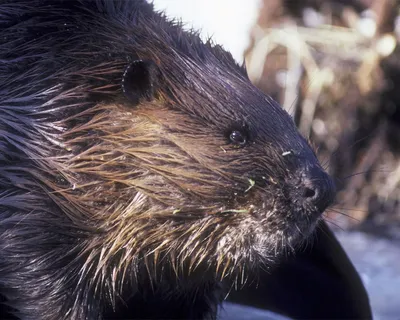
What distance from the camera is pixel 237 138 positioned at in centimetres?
231

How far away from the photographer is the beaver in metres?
2.24

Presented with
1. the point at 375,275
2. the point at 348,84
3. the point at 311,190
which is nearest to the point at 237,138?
the point at 311,190

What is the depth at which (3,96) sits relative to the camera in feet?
7.80

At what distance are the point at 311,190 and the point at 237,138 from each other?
250 millimetres

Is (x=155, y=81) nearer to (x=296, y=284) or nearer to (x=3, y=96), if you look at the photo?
(x=3, y=96)

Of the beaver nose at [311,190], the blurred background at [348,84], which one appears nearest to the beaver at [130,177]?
the beaver nose at [311,190]

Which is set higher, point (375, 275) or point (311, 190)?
point (311, 190)

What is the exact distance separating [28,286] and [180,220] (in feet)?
1.49

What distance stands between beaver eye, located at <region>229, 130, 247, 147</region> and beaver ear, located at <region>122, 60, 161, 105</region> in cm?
25

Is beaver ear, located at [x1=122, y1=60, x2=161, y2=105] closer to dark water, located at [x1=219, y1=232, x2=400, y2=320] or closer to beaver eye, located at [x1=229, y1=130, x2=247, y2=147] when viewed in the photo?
beaver eye, located at [x1=229, y1=130, x2=247, y2=147]

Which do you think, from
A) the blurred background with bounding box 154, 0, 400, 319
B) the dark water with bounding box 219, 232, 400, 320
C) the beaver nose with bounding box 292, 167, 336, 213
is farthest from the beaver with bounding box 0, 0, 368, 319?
the blurred background with bounding box 154, 0, 400, 319

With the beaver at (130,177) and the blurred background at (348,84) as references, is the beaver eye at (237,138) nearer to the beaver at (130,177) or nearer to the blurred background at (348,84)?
the beaver at (130,177)

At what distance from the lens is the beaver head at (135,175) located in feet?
7.35

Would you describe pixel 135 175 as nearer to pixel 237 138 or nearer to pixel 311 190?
pixel 237 138
